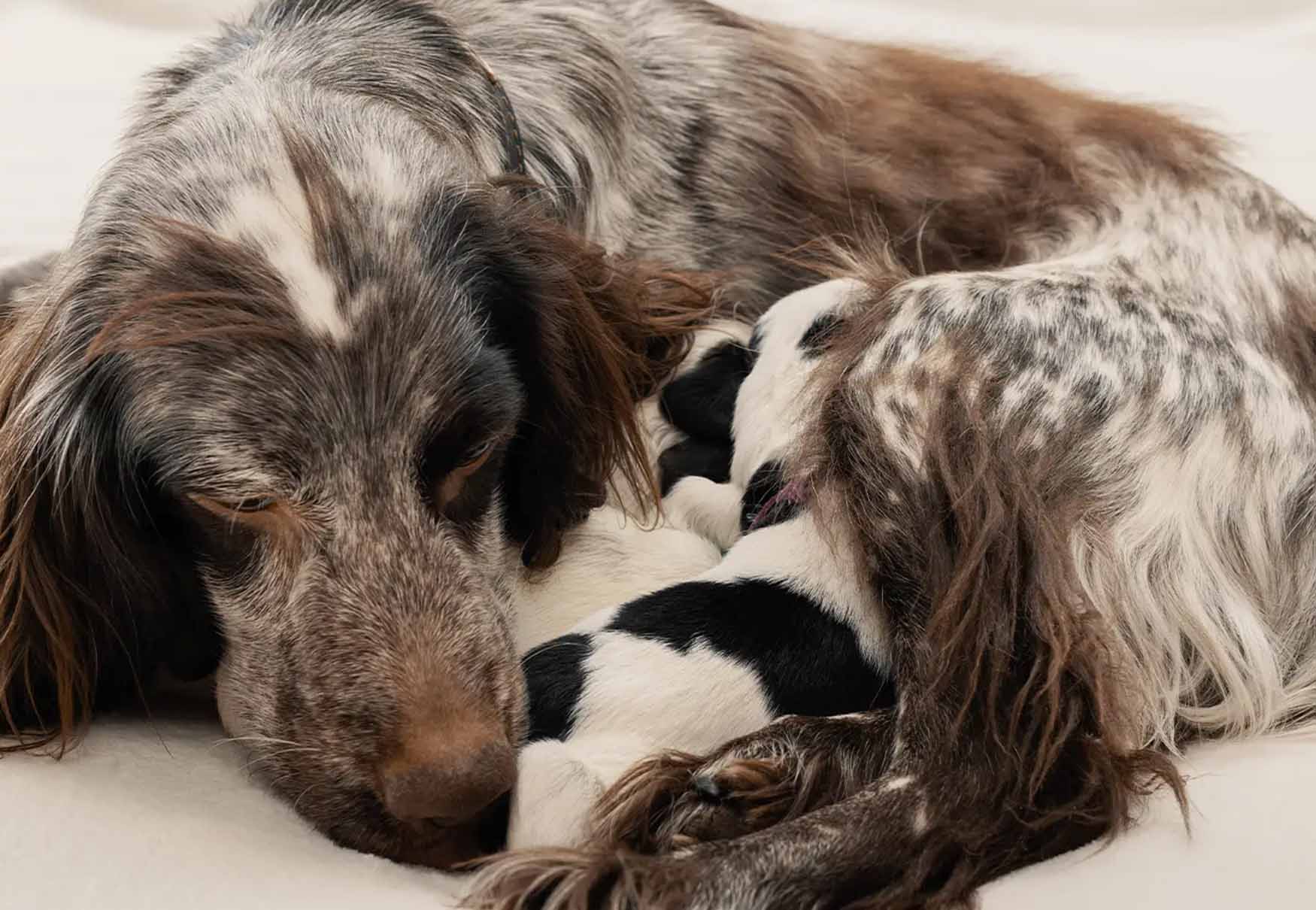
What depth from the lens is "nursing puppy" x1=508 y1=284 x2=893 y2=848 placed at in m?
2.08

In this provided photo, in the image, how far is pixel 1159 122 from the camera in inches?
136

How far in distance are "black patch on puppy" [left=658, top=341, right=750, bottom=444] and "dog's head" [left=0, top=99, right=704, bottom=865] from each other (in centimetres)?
50

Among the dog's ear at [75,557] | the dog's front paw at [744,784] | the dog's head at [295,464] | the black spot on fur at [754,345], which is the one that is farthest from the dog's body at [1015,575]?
the dog's ear at [75,557]

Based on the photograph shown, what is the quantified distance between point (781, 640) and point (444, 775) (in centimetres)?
51

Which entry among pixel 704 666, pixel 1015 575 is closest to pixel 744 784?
pixel 704 666

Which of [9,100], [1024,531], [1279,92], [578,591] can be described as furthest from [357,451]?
[1279,92]

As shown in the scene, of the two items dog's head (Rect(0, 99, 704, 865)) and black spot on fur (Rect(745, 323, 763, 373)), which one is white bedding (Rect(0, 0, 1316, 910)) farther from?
black spot on fur (Rect(745, 323, 763, 373))

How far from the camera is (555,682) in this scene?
2189 millimetres

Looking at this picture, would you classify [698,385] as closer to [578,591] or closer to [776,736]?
[578,591]

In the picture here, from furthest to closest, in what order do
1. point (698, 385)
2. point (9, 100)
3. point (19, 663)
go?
point (9, 100), point (698, 385), point (19, 663)

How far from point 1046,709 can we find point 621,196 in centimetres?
142

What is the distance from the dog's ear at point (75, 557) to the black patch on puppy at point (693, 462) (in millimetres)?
921

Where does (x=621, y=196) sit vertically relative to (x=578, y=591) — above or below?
above

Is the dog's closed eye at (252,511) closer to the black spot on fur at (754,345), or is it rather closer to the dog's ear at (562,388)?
the dog's ear at (562,388)
